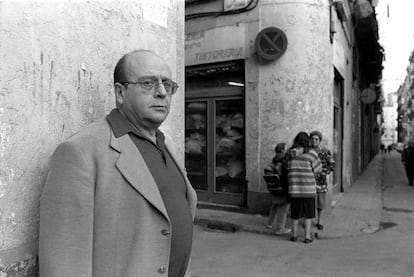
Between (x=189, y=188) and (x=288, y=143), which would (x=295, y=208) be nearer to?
(x=288, y=143)

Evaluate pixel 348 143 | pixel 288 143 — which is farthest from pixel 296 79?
pixel 348 143

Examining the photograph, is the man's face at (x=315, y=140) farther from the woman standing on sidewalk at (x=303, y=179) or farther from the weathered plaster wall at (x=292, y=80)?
the weathered plaster wall at (x=292, y=80)

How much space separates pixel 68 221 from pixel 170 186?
1.51ft

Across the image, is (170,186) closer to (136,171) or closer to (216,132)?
(136,171)

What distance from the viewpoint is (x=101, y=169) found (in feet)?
5.35

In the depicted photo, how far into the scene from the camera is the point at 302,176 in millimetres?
6426

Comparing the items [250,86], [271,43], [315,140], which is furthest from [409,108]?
[315,140]

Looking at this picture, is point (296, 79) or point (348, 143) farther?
point (348, 143)

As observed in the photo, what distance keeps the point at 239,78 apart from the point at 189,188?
728 centimetres

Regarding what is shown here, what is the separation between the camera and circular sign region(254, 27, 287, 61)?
327 inches

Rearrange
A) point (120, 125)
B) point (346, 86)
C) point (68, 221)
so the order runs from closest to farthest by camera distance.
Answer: point (68, 221) < point (120, 125) < point (346, 86)

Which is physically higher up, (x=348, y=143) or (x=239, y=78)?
(x=239, y=78)

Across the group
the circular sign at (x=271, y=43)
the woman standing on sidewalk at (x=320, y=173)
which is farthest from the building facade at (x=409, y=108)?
the woman standing on sidewalk at (x=320, y=173)

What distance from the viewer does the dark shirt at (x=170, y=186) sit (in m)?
1.79
